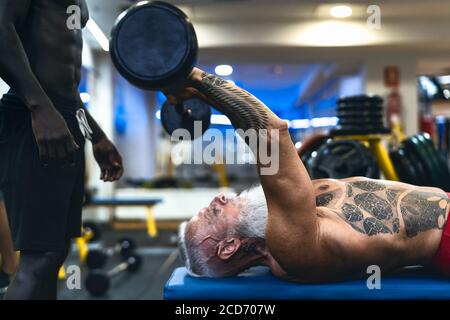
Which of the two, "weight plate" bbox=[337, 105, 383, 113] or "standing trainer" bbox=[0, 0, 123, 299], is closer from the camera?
"standing trainer" bbox=[0, 0, 123, 299]

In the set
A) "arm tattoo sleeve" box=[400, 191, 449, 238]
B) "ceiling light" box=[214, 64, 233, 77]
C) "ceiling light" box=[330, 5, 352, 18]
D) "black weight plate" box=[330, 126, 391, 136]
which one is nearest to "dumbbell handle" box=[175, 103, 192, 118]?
"arm tattoo sleeve" box=[400, 191, 449, 238]

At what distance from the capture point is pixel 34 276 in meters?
1.13

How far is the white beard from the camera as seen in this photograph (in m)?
1.40

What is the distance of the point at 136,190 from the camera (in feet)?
21.2

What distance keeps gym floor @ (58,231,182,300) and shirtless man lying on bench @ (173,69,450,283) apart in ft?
1.82

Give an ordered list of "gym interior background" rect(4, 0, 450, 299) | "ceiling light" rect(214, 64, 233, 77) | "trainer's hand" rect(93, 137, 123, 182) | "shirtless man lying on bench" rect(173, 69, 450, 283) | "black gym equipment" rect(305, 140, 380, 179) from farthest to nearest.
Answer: "ceiling light" rect(214, 64, 233, 77) < "gym interior background" rect(4, 0, 450, 299) < "black gym equipment" rect(305, 140, 380, 179) < "trainer's hand" rect(93, 137, 123, 182) < "shirtless man lying on bench" rect(173, 69, 450, 283)

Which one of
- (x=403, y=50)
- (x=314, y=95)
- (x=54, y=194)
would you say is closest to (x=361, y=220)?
(x=54, y=194)

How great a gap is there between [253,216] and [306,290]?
244 millimetres

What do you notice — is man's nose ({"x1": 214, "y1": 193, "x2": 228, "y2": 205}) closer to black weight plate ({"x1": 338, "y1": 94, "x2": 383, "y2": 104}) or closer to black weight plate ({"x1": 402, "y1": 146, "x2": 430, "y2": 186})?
black weight plate ({"x1": 402, "y1": 146, "x2": 430, "y2": 186})

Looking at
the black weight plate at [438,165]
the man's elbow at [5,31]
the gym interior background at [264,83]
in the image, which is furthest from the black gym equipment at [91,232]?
the man's elbow at [5,31]

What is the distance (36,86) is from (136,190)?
215 inches

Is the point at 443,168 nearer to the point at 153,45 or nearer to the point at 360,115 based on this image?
the point at 360,115

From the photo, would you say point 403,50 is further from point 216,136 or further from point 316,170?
point 216,136
